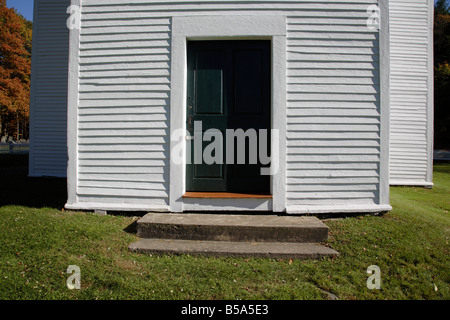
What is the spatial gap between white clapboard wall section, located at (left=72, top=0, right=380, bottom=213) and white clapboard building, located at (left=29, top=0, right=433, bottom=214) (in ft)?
0.05

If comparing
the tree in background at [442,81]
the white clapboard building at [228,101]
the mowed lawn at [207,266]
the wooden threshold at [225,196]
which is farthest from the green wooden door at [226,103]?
the tree in background at [442,81]

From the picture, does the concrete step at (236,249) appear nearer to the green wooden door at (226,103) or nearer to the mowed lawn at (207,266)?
the mowed lawn at (207,266)

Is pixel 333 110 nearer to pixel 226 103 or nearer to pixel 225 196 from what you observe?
pixel 226 103

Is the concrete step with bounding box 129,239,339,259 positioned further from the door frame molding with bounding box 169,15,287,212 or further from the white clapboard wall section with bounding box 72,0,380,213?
the white clapboard wall section with bounding box 72,0,380,213

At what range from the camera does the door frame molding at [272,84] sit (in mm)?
3553

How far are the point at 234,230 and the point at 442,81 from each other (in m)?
27.5

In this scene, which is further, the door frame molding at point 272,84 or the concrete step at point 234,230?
the door frame molding at point 272,84

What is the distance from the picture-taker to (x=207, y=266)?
2.53 m

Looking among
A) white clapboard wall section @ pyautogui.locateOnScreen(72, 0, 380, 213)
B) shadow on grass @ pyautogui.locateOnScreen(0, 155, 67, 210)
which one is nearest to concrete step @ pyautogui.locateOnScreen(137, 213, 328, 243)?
white clapboard wall section @ pyautogui.locateOnScreen(72, 0, 380, 213)

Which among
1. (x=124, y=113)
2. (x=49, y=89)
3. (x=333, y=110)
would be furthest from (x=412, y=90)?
(x=49, y=89)

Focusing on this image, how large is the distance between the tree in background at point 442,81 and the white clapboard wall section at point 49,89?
26.7 m

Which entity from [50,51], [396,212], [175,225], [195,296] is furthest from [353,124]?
[50,51]

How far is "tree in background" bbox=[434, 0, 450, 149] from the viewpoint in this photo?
71.8ft

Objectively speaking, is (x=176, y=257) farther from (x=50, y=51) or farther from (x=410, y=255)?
(x=50, y=51)
